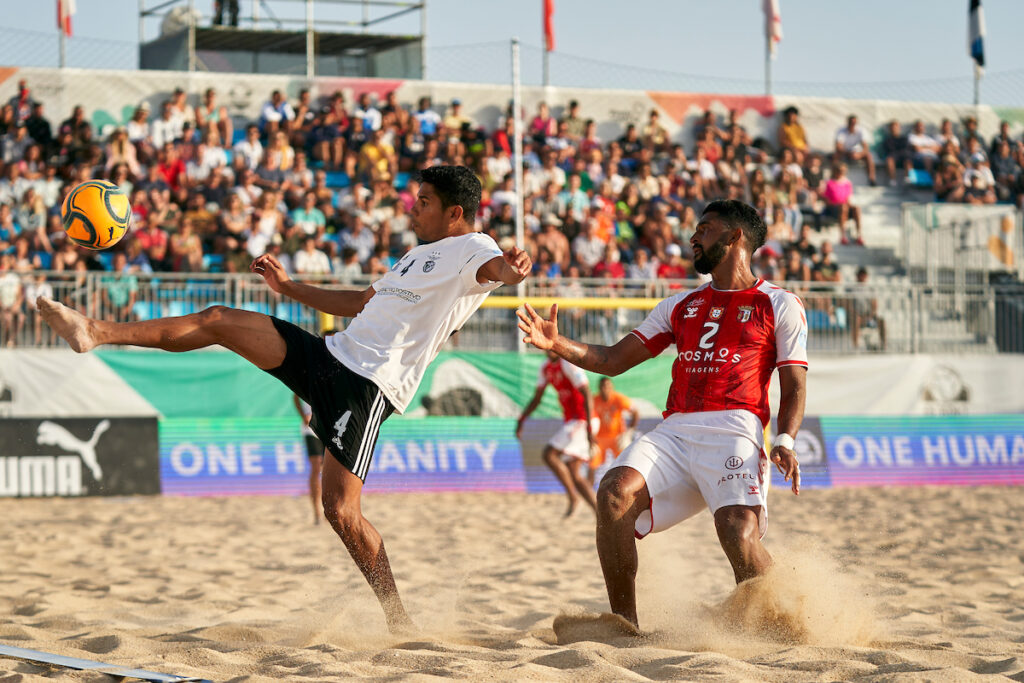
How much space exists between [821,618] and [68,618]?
352cm

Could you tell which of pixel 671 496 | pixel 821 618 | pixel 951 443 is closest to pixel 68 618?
pixel 671 496

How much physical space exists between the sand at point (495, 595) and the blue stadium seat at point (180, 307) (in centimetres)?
260

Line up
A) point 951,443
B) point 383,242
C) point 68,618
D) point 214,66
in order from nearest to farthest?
point 68,618
point 951,443
point 383,242
point 214,66

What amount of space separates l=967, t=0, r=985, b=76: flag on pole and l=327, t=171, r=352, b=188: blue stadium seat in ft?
38.7

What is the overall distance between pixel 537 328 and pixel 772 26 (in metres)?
17.0

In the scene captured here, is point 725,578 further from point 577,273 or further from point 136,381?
point 577,273

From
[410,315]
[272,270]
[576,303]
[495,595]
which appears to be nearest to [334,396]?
[410,315]

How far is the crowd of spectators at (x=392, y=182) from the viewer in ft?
48.4

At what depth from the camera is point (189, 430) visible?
11.8m

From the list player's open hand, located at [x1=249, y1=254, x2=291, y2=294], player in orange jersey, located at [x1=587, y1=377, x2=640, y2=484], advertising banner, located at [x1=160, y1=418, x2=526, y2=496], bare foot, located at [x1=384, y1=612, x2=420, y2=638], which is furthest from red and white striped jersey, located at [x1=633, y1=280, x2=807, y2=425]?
advertising banner, located at [x1=160, y1=418, x2=526, y2=496]

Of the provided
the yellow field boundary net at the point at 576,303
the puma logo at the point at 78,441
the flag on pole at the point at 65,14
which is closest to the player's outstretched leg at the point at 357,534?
the puma logo at the point at 78,441

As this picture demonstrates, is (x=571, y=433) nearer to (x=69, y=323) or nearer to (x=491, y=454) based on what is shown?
(x=491, y=454)

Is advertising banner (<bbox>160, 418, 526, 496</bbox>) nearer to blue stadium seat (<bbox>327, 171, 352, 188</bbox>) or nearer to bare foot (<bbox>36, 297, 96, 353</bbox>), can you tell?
blue stadium seat (<bbox>327, 171, 352, 188</bbox>)

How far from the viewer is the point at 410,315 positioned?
4.83 meters
